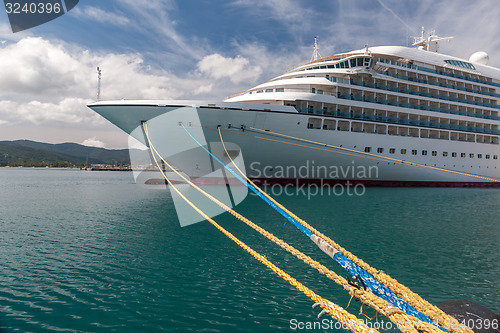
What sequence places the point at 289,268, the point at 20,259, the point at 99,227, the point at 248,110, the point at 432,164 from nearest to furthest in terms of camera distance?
1. the point at 289,268
2. the point at 20,259
3. the point at 99,227
4. the point at 248,110
5. the point at 432,164

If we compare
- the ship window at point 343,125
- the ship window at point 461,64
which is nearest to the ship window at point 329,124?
the ship window at point 343,125

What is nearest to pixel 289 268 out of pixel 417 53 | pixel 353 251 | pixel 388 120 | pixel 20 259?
pixel 353 251

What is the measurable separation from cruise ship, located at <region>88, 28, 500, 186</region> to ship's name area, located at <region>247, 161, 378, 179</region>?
0.12 m

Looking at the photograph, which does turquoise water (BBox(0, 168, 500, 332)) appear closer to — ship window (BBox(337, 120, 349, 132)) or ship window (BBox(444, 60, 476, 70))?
ship window (BBox(337, 120, 349, 132))

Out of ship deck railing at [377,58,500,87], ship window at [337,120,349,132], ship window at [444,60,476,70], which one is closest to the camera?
ship window at [337,120,349,132]

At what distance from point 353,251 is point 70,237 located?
41.5ft

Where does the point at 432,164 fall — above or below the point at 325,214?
above

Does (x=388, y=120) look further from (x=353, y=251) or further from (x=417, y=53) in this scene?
(x=353, y=251)

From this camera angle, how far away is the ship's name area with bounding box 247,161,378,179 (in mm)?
28578

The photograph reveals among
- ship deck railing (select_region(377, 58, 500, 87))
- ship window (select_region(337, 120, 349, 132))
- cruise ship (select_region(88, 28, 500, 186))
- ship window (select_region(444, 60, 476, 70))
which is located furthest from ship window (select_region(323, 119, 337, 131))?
ship window (select_region(444, 60, 476, 70))

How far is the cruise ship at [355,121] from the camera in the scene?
81.9 ft

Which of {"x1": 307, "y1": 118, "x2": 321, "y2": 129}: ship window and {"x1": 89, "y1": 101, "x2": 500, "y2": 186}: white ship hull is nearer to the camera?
{"x1": 89, "y1": 101, "x2": 500, "y2": 186}: white ship hull

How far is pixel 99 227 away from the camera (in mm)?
15398

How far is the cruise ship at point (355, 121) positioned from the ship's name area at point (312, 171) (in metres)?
0.12
